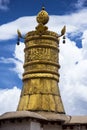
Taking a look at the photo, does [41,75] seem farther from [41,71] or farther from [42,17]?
[42,17]

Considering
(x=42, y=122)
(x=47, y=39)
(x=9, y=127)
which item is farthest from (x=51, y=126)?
(x=47, y=39)

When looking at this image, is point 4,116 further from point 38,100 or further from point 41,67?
point 41,67

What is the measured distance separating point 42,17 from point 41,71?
3296mm

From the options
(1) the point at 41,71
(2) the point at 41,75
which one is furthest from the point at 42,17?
(2) the point at 41,75

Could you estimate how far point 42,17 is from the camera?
24.6 metres

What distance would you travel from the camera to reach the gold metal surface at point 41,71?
2258cm

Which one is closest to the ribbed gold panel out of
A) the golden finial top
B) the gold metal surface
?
the gold metal surface

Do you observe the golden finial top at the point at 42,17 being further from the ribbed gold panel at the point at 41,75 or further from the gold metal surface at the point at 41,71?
the ribbed gold panel at the point at 41,75

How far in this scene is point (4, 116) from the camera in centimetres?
2009

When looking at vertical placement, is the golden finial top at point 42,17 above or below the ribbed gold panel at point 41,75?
above

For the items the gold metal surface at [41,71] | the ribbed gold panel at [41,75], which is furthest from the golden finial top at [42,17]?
the ribbed gold panel at [41,75]

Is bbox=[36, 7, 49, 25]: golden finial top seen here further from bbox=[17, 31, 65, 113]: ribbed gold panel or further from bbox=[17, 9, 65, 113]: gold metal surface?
bbox=[17, 31, 65, 113]: ribbed gold panel

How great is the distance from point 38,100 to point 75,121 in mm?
2356

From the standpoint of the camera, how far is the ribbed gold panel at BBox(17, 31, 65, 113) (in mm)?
22562
